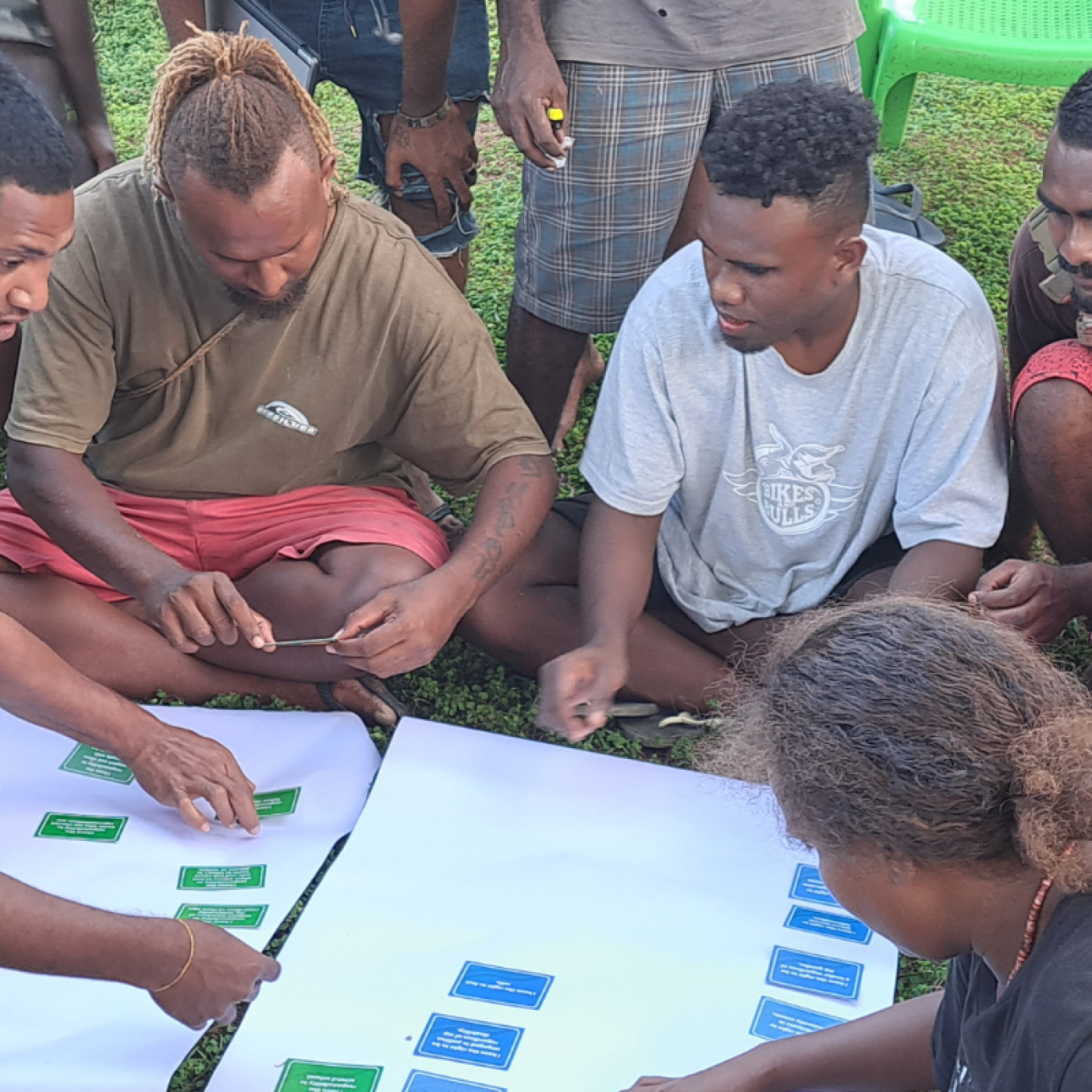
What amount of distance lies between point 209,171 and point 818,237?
859mm

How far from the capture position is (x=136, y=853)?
6.40ft

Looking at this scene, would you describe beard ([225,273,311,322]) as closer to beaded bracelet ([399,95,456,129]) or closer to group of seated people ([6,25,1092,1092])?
group of seated people ([6,25,1092,1092])

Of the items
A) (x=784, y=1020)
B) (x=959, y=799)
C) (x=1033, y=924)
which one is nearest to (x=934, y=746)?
(x=959, y=799)

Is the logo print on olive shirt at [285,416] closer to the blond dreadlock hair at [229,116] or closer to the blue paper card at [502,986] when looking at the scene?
the blond dreadlock hair at [229,116]

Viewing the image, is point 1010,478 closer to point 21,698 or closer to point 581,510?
point 581,510

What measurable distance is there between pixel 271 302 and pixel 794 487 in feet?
2.81

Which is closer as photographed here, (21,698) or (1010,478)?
(21,698)

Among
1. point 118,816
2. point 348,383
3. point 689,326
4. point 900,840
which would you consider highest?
point 900,840

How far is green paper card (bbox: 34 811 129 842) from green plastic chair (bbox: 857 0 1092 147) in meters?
2.97

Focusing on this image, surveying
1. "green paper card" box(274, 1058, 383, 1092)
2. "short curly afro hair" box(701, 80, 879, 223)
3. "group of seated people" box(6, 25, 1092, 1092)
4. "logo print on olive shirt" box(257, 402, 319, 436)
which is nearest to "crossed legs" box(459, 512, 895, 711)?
"group of seated people" box(6, 25, 1092, 1092)

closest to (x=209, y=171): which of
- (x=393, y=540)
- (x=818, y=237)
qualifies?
(x=393, y=540)

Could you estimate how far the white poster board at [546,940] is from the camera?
1653mm

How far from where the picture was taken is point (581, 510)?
2.45m

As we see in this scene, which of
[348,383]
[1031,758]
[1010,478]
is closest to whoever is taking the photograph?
[1031,758]
